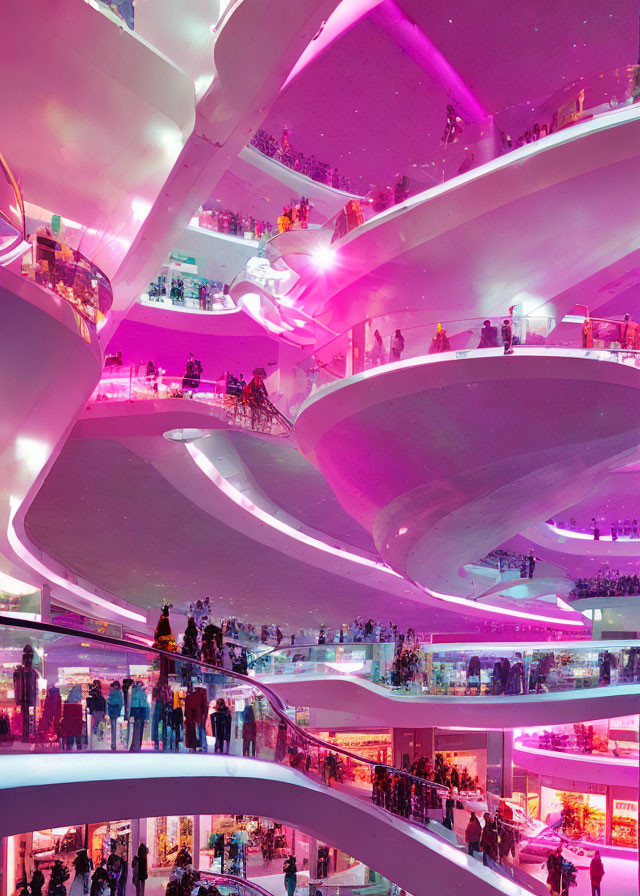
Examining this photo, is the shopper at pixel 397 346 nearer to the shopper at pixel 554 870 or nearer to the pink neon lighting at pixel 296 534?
the pink neon lighting at pixel 296 534

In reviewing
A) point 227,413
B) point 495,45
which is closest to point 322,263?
point 227,413

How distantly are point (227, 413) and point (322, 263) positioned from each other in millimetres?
3656

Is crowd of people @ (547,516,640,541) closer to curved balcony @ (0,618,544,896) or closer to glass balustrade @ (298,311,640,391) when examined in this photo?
glass balustrade @ (298,311,640,391)

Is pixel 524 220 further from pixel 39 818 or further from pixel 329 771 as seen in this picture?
pixel 39 818

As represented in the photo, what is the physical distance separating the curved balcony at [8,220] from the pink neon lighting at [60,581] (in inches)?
210

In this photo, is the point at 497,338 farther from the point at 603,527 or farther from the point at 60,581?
the point at 603,527

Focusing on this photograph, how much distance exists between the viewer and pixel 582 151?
1285cm

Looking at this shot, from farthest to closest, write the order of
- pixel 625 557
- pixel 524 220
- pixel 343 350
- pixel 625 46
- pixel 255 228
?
pixel 625 557, pixel 255 228, pixel 625 46, pixel 524 220, pixel 343 350

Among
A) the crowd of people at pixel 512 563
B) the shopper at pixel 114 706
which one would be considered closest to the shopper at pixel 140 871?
the shopper at pixel 114 706

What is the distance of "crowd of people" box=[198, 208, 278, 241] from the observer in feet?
70.9

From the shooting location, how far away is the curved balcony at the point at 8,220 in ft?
24.0

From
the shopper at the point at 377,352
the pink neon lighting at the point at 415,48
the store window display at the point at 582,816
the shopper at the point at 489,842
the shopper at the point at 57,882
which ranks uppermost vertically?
the pink neon lighting at the point at 415,48

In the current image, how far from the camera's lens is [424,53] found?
21297 millimetres

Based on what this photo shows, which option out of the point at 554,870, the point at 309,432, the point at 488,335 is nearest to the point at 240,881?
the point at 554,870
